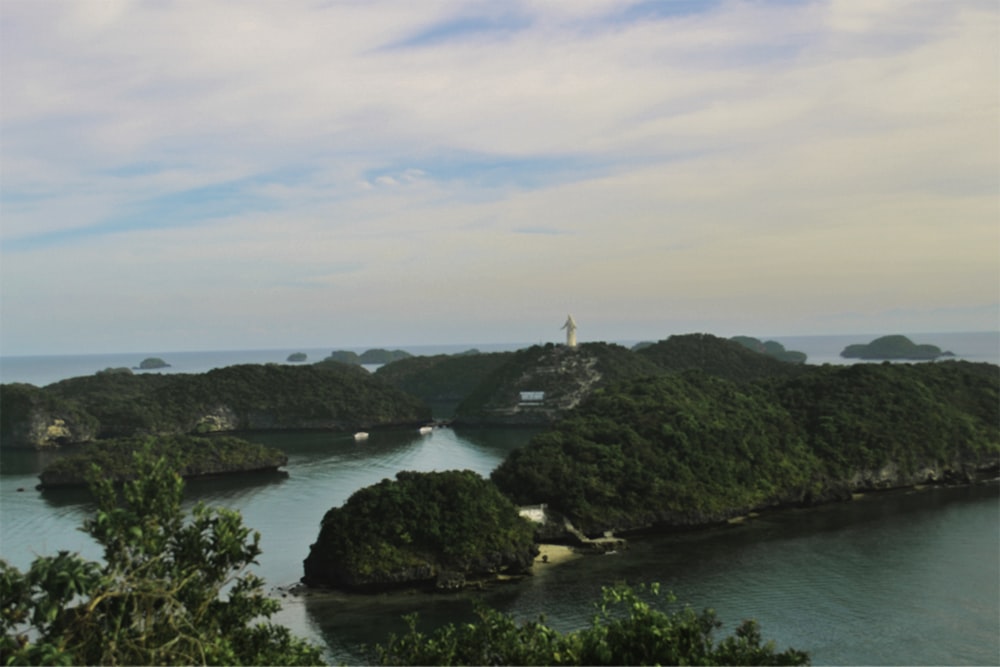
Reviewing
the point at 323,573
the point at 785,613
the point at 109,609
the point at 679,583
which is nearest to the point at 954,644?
the point at 785,613

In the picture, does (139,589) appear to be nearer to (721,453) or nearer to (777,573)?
(777,573)

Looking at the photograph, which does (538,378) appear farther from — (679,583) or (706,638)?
(706,638)

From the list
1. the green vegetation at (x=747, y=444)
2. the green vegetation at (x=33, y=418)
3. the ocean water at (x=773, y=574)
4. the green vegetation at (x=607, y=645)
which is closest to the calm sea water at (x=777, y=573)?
the ocean water at (x=773, y=574)

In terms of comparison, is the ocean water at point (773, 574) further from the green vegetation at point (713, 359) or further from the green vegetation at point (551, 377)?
the green vegetation at point (713, 359)

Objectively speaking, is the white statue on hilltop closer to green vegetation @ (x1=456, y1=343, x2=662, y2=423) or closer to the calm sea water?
green vegetation @ (x1=456, y1=343, x2=662, y2=423)

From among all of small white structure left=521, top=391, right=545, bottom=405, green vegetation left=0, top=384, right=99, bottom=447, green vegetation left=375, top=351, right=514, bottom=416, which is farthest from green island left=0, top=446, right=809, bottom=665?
green vegetation left=375, top=351, right=514, bottom=416
